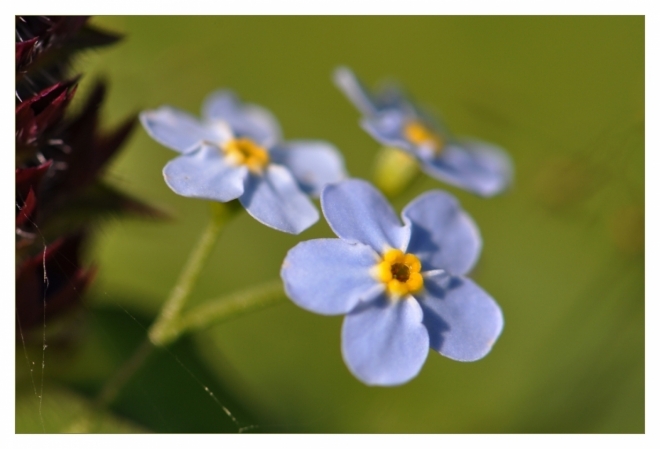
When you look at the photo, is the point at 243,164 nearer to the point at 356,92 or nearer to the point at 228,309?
the point at 228,309

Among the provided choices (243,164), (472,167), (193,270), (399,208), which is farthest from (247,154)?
(399,208)

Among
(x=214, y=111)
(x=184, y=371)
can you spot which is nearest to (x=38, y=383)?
(x=184, y=371)

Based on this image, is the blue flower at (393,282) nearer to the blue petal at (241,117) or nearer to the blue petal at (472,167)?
the blue petal at (472,167)

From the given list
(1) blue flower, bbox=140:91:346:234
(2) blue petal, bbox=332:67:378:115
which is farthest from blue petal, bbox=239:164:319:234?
(2) blue petal, bbox=332:67:378:115

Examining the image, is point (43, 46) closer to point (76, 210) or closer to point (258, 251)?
point (76, 210)

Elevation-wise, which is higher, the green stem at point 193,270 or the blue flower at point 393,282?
the blue flower at point 393,282

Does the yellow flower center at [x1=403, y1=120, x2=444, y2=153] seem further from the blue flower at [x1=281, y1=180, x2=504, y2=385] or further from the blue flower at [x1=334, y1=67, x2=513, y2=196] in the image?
the blue flower at [x1=281, y1=180, x2=504, y2=385]

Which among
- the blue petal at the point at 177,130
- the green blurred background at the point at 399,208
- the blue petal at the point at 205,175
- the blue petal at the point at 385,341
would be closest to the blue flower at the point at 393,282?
the blue petal at the point at 385,341
